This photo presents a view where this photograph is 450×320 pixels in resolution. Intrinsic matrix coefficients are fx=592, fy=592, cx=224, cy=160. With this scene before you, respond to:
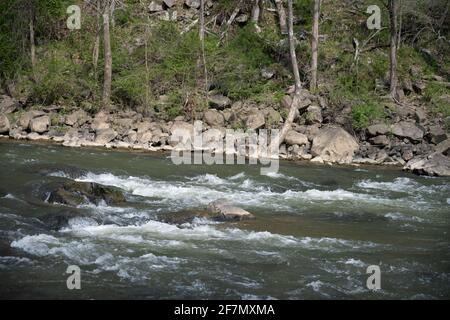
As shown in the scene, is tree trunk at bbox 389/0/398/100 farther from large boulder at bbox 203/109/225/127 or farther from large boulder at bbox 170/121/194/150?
large boulder at bbox 170/121/194/150

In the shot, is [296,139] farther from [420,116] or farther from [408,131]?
[420,116]

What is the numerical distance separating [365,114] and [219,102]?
591 centimetres

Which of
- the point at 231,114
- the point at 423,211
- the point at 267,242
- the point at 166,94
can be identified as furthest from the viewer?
the point at 166,94

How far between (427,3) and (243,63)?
10028mm

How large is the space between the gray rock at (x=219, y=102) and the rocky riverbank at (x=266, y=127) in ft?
0.14

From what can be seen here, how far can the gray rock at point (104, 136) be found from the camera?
72.8 feet

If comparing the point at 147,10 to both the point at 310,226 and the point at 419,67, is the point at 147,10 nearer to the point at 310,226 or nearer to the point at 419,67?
the point at 419,67

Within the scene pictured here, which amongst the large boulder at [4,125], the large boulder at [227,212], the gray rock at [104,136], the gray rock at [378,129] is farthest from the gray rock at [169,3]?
the large boulder at [227,212]

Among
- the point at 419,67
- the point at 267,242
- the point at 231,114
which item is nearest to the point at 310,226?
the point at 267,242

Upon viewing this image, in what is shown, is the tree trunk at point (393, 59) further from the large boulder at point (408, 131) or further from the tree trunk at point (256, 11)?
the tree trunk at point (256, 11)

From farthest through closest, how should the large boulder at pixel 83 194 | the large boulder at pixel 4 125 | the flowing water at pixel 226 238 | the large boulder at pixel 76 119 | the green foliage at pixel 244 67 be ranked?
1. the green foliage at pixel 244 67
2. the large boulder at pixel 76 119
3. the large boulder at pixel 4 125
4. the large boulder at pixel 83 194
5. the flowing water at pixel 226 238

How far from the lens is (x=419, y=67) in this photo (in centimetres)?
2716

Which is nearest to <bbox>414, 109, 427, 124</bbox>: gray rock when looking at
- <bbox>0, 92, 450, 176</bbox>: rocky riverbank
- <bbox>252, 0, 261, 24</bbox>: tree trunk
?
<bbox>0, 92, 450, 176</bbox>: rocky riverbank

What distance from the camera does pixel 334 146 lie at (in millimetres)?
21109
